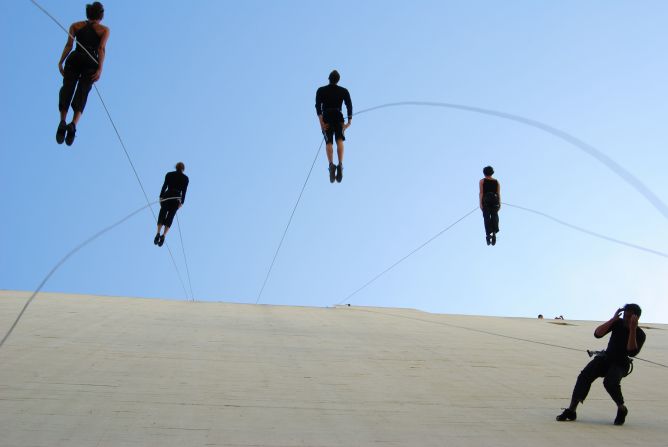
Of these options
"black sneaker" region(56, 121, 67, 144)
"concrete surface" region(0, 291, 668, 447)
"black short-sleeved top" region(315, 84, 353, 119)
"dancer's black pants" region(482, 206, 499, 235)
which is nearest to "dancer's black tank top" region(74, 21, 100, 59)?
"black sneaker" region(56, 121, 67, 144)

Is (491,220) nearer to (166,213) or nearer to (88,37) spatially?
(166,213)

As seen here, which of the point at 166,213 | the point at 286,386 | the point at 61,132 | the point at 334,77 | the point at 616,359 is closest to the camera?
the point at 616,359

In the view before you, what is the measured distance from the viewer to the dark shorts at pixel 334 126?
1343 centimetres

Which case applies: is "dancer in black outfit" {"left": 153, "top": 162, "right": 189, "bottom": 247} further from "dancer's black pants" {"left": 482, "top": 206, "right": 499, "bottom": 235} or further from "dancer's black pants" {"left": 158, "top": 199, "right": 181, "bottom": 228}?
"dancer's black pants" {"left": 482, "top": 206, "right": 499, "bottom": 235}

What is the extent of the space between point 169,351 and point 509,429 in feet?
14.4

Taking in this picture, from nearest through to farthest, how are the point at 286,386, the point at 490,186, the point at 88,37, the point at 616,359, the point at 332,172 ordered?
1. the point at 616,359
2. the point at 286,386
3. the point at 88,37
4. the point at 332,172
5. the point at 490,186

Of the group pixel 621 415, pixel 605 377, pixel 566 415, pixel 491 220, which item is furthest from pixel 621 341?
pixel 491 220

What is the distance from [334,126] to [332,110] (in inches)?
14.1

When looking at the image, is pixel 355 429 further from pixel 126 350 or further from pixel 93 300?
pixel 93 300

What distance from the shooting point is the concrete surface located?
6527 millimetres

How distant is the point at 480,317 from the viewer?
18.1 metres

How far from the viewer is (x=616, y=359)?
301 inches

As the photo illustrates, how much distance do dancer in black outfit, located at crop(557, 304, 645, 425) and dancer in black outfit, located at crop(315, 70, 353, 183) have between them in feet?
22.2

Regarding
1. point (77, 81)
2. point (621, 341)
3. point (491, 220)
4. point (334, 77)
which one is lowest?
point (621, 341)
